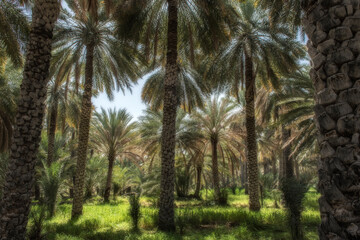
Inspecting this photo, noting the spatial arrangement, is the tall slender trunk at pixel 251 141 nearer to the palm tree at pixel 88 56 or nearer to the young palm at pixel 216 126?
the young palm at pixel 216 126

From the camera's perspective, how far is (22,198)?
594 centimetres

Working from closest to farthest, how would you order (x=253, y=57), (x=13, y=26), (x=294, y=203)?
(x=294, y=203)
(x=13, y=26)
(x=253, y=57)

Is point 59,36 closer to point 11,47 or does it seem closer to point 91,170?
point 11,47

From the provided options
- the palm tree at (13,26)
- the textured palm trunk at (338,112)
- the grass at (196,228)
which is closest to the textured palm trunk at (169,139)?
the grass at (196,228)

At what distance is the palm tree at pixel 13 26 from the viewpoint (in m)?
9.10

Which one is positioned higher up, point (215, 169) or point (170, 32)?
point (170, 32)

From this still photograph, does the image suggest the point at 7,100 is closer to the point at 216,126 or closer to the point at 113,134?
the point at 113,134

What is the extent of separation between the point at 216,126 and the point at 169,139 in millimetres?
9889

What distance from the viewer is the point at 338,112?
2.74 metres

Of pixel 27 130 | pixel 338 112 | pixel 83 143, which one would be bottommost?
pixel 338 112

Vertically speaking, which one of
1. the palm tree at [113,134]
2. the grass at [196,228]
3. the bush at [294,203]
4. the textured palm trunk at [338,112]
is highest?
the palm tree at [113,134]

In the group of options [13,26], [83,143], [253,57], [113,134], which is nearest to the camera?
[13,26]

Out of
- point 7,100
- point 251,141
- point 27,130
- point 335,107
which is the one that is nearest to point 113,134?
point 7,100

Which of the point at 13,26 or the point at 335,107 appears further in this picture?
the point at 13,26
